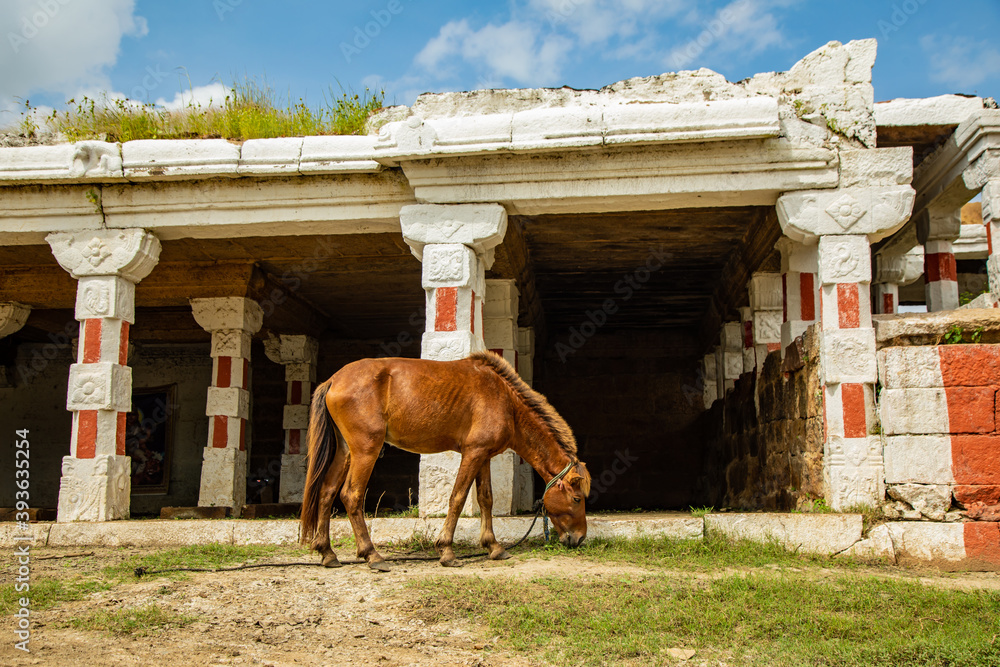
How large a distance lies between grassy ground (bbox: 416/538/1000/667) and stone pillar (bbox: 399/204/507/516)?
8.47 feet

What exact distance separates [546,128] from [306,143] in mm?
2339

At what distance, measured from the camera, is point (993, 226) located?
9.65 meters

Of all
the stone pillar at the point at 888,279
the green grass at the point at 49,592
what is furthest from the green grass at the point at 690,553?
the stone pillar at the point at 888,279

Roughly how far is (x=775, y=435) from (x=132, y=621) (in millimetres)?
6565

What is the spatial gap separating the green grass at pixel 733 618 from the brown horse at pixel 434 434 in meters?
0.88

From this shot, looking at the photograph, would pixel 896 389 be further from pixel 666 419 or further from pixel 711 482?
pixel 666 419

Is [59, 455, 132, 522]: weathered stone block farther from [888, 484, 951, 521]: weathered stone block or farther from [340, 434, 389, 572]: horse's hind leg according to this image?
[888, 484, 951, 521]: weathered stone block

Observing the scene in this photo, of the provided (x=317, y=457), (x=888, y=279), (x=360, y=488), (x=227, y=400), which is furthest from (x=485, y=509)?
(x=888, y=279)

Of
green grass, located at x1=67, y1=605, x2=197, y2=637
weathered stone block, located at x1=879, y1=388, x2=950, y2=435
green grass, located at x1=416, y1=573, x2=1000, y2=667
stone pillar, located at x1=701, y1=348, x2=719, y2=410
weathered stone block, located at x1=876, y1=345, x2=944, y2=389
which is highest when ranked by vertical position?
stone pillar, located at x1=701, y1=348, x2=719, y2=410

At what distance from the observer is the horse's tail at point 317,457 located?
575 centimetres

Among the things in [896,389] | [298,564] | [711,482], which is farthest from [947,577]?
[711,482]

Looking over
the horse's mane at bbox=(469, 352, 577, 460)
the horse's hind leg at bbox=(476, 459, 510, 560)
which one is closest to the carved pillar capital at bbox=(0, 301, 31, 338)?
→ the horse's mane at bbox=(469, 352, 577, 460)

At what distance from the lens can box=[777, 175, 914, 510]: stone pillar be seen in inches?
257

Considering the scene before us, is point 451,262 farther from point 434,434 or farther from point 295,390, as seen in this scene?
point 295,390
